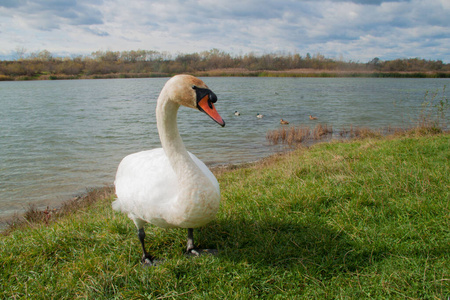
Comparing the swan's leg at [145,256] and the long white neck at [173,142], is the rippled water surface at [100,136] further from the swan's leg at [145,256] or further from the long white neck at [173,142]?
the long white neck at [173,142]

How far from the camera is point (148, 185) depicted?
9.41 feet

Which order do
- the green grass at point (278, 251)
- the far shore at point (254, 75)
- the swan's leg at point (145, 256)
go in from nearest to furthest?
1. the green grass at point (278, 251)
2. the swan's leg at point (145, 256)
3. the far shore at point (254, 75)

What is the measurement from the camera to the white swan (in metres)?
2.64

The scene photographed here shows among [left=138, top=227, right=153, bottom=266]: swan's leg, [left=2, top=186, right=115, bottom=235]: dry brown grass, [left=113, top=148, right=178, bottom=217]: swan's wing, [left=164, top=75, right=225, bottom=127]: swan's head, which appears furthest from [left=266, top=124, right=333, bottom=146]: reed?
[left=164, top=75, right=225, bottom=127]: swan's head

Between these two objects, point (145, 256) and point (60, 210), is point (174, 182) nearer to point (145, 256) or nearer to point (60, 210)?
point (145, 256)

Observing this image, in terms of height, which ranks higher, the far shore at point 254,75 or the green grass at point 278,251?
the far shore at point 254,75

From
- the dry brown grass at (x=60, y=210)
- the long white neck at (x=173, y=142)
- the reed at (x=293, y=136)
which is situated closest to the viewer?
the long white neck at (x=173, y=142)

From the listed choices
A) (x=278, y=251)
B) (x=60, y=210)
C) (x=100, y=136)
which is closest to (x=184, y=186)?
(x=278, y=251)

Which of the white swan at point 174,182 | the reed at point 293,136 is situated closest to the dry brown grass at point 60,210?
the white swan at point 174,182

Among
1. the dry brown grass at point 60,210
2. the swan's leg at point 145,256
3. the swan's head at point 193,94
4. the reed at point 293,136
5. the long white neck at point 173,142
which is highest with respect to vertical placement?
the swan's head at point 193,94

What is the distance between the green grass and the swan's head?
1411 mm

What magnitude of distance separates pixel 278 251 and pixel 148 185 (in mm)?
1402

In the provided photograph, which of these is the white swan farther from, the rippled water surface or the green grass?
the rippled water surface

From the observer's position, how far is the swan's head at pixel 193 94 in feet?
8.46
